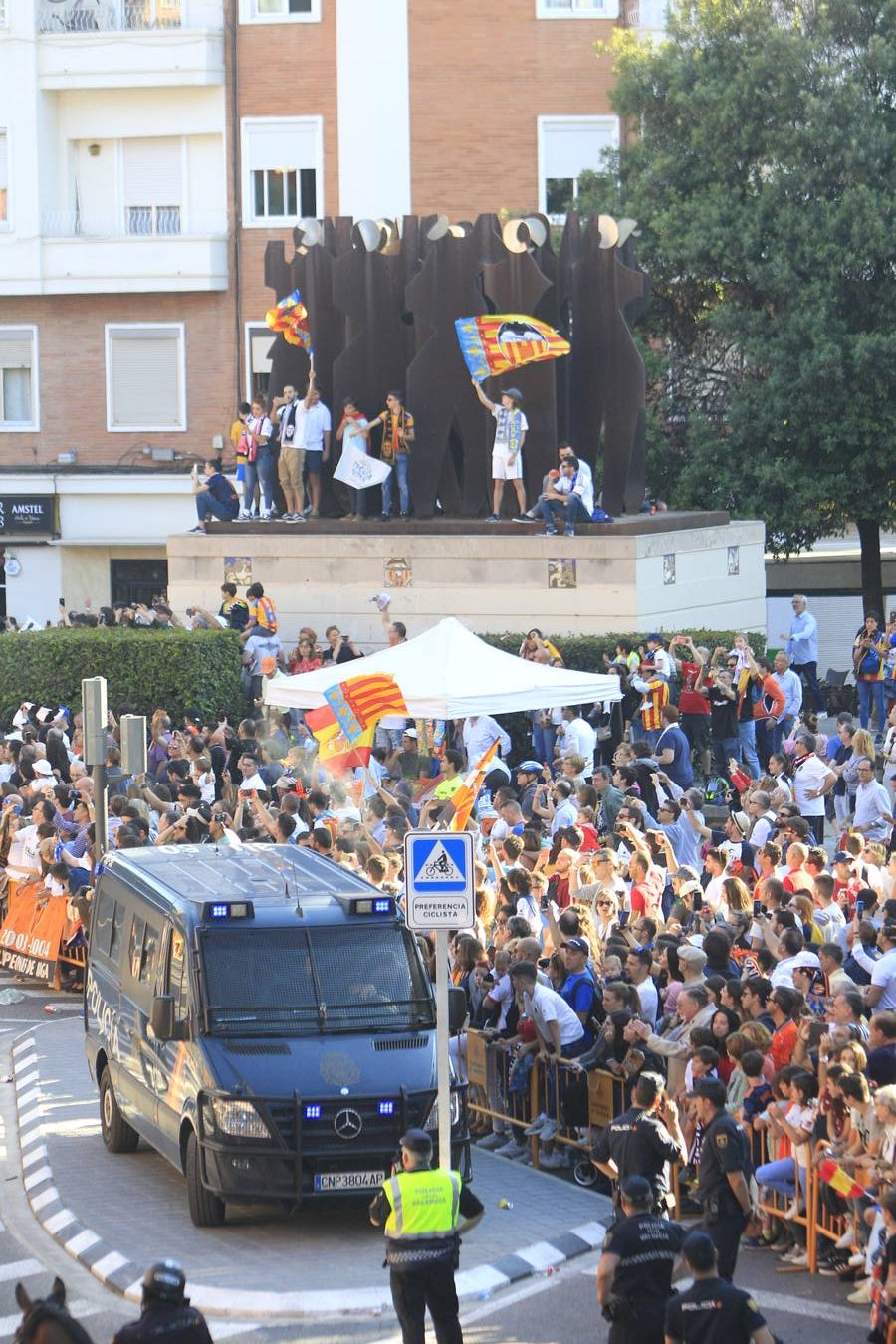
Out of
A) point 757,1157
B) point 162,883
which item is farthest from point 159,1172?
point 757,1157

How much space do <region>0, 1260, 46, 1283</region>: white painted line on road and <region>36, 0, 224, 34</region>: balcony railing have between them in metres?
36.0

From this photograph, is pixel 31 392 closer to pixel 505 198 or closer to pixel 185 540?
pixel 505 198

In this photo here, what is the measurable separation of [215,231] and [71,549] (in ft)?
23.5

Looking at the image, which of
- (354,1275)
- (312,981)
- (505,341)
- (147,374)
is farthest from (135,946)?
(147,374)

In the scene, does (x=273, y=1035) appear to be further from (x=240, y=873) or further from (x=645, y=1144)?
(x=645, y=1144)

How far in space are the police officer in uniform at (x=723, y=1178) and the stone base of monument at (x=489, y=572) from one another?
1906cm

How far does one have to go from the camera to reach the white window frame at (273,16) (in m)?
44.2

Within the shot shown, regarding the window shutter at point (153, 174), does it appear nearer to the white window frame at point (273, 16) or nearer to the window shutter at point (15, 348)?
the white window frame at point (273, 16)

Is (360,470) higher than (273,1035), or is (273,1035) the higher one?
(360,470)

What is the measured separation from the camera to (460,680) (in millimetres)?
21031

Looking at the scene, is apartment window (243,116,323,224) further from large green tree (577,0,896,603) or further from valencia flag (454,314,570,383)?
valencia flag (454,314,570,383)

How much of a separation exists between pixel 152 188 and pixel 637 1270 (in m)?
39.1

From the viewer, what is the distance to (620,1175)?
10.2 metres

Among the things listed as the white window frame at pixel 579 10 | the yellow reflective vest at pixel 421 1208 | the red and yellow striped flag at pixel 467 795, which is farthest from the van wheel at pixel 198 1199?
the white window frame at pixel 579 10
